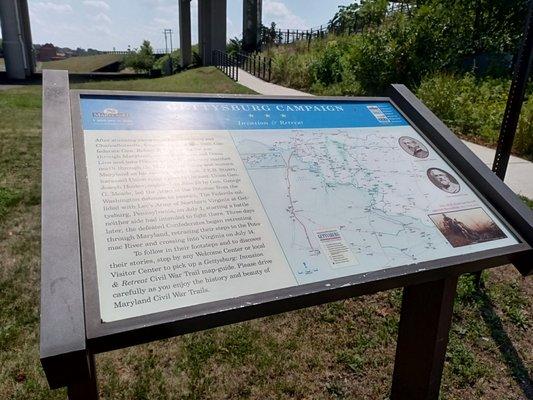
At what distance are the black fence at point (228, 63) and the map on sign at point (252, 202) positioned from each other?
1456cm

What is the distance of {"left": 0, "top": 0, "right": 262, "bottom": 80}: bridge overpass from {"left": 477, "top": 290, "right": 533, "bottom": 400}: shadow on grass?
2685 centimetres

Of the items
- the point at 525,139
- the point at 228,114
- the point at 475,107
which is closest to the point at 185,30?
the point at 475,107

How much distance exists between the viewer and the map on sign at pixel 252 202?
147 centimetres

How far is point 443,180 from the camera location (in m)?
2.15

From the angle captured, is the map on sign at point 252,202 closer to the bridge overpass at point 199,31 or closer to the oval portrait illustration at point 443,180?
the oval portrait illustration at point 443,180

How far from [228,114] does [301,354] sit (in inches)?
65.8

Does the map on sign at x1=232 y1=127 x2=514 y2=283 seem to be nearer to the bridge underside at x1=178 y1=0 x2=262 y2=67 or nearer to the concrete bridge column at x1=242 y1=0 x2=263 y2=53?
the bridge underside at x1=178 y1=0 x2=262 y2=67

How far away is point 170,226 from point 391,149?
1.20 metres

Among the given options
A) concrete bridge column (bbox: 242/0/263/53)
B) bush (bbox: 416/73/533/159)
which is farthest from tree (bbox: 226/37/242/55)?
bush (bbox: 416/73/533/159)

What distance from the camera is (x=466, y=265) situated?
5.90 ft

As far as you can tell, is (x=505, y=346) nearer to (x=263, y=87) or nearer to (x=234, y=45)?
(x=263, y=87)

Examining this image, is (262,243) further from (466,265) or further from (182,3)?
(182,3)

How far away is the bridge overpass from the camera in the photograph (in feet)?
88.0

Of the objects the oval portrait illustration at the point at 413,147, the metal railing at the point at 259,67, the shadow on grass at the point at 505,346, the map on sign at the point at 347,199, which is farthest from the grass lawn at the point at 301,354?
the metal railing at the point at 259,67
